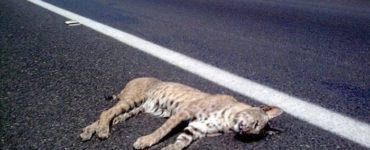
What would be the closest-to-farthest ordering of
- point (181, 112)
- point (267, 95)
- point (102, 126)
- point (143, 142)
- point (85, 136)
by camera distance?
1. point (143, 142)
2. point (85, 136)
3. point (102, 126)
4. point (181, 112)
5. point (267, 95)

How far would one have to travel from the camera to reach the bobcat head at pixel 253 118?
10.2 feet

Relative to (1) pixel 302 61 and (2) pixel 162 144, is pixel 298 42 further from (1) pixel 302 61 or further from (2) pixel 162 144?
(2) pixel 162 144

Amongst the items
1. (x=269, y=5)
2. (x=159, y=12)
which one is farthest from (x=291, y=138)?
(x=269, y=5)

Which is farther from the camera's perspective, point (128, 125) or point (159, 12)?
point (159, 12)

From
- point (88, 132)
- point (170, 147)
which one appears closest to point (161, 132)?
point (170, 147)

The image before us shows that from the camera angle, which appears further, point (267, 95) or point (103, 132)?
point (267, 95)

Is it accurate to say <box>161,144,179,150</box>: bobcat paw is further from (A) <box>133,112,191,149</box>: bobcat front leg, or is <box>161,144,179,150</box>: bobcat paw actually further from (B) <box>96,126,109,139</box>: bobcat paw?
(B) <box>96,126,109,139</box>: bobcat paw

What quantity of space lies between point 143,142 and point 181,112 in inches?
22.4

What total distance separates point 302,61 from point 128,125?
2527 millimetres

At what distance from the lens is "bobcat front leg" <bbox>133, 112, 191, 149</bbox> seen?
115 inches

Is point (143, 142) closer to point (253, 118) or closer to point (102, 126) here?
point (102, 126)

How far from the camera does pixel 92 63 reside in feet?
15.9

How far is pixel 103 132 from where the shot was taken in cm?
313

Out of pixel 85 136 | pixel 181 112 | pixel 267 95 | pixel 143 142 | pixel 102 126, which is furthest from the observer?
pixel 267 95
